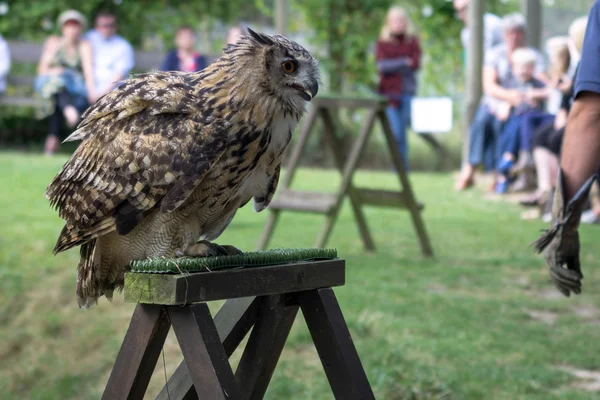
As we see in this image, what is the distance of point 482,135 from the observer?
11883mm

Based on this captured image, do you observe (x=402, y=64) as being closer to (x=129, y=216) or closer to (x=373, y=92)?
(x=373, y=92)

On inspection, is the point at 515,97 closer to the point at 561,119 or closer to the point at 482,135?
the point at 482,135

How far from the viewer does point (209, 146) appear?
2988mm

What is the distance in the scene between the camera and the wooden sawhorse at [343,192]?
7.59 m

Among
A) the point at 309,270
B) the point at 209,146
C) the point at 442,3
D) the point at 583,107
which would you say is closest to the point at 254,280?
the point at 309,270

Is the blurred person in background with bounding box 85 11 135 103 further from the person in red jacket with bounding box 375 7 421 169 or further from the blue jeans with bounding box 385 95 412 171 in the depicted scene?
the blue jeans with bounding box 385 95 412 171

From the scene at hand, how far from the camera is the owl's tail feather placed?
336cm

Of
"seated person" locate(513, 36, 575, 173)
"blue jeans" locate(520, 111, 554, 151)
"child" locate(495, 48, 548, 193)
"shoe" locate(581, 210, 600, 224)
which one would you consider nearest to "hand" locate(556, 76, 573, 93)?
"seated person" locate(513, 36, 575, 173)

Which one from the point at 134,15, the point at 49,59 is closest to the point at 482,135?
the point at 49,59

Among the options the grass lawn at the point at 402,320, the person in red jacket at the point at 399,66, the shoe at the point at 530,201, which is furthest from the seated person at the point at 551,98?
the person in red jacket at the point at 399,66

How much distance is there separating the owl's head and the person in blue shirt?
1153 mm

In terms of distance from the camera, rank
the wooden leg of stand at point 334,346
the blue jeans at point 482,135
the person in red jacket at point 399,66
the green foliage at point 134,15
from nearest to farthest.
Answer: the wooden leg of stand at point 334,346, the blue jeans at point 482,135, the person in red jacket at point 399,66, the green foliage at point 134,15

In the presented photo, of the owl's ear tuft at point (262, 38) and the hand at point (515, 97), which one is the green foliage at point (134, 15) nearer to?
the hand at point (515, 97)

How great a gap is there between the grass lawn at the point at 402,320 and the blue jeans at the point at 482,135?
8.01 feet
